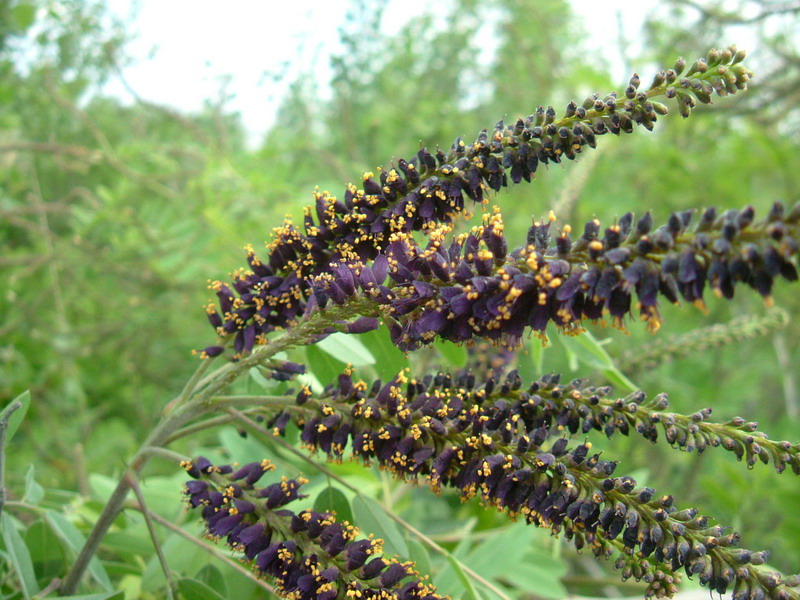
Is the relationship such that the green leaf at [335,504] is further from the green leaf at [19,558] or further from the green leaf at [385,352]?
the green leaf at [19,558]

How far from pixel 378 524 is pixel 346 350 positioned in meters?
0.35

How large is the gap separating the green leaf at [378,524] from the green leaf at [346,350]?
275 millimetres

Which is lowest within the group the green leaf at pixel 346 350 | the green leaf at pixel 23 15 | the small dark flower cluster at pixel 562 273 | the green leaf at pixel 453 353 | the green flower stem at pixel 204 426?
the green flower stem at pixel 204 426

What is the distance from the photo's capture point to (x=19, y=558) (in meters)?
1.27

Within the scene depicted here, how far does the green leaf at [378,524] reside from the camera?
4.51 ft

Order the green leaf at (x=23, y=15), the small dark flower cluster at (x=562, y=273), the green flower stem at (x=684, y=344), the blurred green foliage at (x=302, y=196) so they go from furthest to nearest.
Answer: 1. the green leaf at (x=23, y=15)
2. the blurred green foliage at (x=302, y=196)
3. the green flower stem at (x=684, y=344)
4. the small dark flower cluster at (x=562, y=273)

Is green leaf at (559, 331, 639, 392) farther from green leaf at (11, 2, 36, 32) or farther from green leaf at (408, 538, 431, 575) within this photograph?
green leaf at (11, 2, 36, 32)

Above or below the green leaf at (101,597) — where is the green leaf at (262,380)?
above

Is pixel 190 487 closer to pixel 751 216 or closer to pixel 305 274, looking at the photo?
pixel 305 274

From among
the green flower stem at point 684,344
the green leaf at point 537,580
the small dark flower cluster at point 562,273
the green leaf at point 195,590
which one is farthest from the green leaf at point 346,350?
the green flower stem at point 684,344

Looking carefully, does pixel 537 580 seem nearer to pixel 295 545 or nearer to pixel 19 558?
pixel 295 545

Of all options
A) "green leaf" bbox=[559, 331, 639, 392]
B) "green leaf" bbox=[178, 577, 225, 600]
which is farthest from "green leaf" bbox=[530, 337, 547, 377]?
"green leaf" bbox=[178, 577, 225, 600]

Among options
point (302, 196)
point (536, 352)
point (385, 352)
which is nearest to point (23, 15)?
point (302, 196)

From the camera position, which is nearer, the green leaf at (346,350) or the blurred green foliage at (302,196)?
the green leaf at (346,350)
